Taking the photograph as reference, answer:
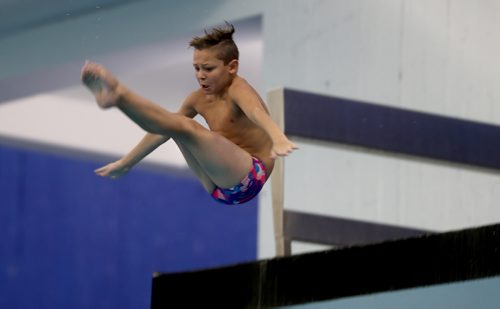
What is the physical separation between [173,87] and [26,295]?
2.80m

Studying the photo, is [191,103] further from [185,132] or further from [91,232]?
[91,232]

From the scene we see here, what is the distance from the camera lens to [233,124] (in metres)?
5.30

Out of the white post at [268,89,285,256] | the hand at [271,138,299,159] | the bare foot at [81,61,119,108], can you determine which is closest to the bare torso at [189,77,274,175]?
the hand at [271,138,299,159]

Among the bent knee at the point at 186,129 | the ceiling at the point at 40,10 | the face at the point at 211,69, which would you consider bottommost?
the bent knee at the point at 186,129

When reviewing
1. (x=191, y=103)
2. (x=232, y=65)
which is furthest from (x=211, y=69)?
(x=191, y=103)

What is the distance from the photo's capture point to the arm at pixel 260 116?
4508 mm

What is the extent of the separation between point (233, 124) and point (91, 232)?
8.43 meters

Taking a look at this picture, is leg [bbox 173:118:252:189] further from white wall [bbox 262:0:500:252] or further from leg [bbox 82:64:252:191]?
white wall [bbox 262:0:500:252]

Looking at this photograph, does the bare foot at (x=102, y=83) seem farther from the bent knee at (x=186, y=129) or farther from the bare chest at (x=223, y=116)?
the bare chest at (x=223, y=116)

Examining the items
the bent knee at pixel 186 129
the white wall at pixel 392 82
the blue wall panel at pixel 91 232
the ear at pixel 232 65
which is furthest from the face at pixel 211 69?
the blue wall panel at pixel 91 232

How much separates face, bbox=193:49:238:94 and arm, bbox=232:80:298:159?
88 mm

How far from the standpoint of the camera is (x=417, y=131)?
6973mm

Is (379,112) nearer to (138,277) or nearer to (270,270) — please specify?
(270,270)

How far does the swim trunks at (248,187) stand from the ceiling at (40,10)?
4341 mm
